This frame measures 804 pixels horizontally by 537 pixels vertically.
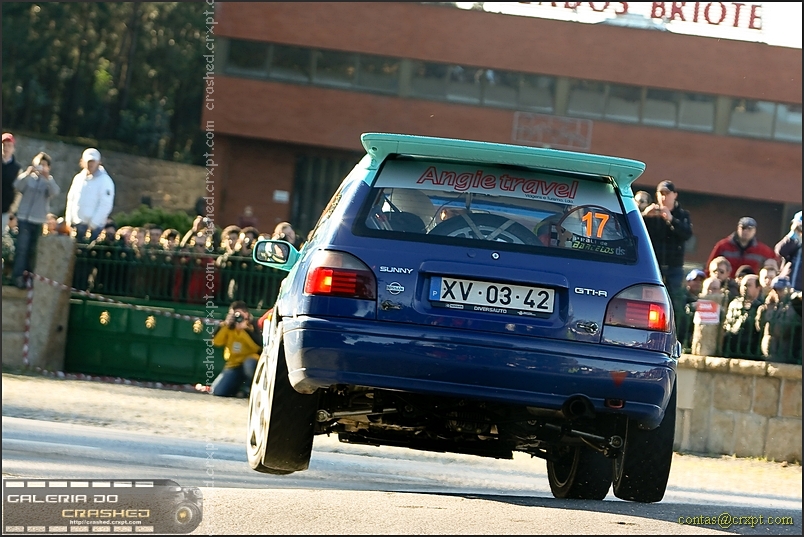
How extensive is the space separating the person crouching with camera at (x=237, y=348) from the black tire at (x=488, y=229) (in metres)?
8.60

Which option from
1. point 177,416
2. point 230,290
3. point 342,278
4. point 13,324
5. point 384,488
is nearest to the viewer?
point 342,278

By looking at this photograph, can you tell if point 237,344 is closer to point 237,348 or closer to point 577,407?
point 237,348

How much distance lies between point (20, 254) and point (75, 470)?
29.1ft

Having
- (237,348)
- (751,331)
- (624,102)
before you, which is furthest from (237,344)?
(624,102)

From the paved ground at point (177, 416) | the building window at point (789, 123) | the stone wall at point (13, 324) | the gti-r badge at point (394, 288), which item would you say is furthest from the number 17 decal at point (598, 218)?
the building window at point (789, 123)

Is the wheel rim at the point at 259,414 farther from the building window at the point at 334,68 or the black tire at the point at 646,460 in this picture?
the building window at the point at 334,68

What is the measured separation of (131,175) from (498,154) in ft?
136

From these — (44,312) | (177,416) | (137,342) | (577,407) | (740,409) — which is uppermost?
(577,407)

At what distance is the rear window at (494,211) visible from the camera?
623 cm

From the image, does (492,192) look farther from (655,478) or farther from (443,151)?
(655,478)

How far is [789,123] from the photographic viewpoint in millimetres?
42125

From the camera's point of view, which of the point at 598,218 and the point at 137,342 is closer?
the point at 598,218

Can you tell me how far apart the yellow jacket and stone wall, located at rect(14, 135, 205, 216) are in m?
26.5

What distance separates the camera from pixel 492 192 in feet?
20.7
